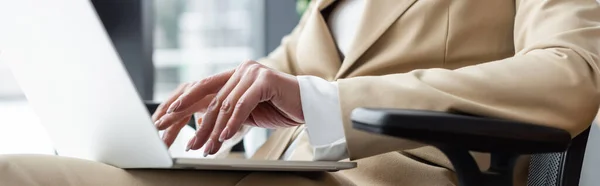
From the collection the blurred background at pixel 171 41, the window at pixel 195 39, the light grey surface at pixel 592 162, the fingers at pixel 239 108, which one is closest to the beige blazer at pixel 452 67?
the fingers at pixel 239 108

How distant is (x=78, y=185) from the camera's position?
0.83 m

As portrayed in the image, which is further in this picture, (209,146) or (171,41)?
(171,41)

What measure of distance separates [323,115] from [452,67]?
0.91 ft

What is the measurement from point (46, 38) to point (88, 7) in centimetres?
13

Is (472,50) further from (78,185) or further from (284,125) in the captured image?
(78,185)

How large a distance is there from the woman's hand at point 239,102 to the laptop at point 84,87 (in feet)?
0.34

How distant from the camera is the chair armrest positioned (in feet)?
2.19

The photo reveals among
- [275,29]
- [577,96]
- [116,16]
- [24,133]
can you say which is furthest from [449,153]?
[275,29]

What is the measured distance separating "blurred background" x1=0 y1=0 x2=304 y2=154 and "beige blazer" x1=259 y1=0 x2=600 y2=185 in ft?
2.40

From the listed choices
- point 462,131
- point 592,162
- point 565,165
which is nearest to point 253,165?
point 462,131

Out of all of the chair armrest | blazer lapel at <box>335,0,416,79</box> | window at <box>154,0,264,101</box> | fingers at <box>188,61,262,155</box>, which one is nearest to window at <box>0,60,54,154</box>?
fingers at <box>188,61,262,155</box>

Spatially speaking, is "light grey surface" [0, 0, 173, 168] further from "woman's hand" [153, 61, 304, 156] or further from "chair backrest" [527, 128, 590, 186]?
"chair backrest" [527, 128, 590, 186]

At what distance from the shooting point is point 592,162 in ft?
3.98

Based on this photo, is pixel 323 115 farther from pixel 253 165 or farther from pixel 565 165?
pixel 565 165
